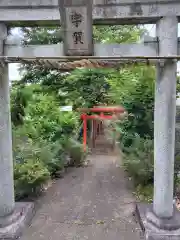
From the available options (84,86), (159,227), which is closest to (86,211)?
(159,227)

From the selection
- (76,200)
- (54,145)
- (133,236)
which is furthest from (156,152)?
(54,145)

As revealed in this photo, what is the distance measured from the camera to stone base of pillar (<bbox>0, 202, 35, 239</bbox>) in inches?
159

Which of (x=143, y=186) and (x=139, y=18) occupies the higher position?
(x=139, y=18)

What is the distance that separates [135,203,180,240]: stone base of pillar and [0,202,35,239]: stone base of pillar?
77.2 inches

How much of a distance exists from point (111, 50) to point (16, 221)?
3.12 m

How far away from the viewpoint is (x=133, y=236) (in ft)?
13.5

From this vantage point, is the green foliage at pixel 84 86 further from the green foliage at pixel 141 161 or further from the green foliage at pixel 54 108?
the green foliage at pixel 141 161

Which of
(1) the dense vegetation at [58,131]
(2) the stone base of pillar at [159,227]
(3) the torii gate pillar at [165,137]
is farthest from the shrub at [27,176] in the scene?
(3) the torii gate pillar at [165,137]

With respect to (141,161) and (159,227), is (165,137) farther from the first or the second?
(141,161)

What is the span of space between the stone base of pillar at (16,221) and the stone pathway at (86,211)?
111 mm

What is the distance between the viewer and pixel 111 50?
3.77m

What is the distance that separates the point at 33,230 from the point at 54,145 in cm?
276

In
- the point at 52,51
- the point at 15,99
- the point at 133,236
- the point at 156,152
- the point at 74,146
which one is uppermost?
the point at 52,51

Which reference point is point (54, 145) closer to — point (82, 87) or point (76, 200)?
point (76, 200)
